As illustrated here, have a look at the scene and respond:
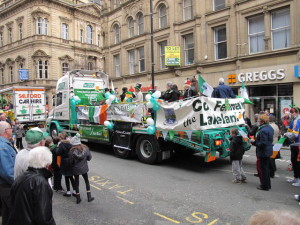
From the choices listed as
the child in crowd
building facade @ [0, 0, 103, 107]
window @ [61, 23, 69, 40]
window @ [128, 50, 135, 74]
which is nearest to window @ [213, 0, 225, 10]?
window @ [128, 50, 135, 74]

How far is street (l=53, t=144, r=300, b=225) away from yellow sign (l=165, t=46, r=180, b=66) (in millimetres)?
12953

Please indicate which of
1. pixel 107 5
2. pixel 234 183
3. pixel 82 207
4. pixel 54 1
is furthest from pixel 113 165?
pixel 54 1

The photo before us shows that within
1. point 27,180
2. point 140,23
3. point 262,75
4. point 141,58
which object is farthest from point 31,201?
point 140,23

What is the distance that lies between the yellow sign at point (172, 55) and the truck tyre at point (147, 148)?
1213 centimetres

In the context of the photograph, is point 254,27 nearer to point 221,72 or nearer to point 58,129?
point 221,72

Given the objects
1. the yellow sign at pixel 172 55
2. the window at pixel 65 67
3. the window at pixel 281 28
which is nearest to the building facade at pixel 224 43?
the window at pixel 281 28

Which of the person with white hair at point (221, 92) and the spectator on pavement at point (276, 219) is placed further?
the person with white hair at point (221, 92)

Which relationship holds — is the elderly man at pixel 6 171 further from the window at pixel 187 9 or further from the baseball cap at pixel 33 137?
the window at pixel 187 9

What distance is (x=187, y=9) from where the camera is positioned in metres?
20.2

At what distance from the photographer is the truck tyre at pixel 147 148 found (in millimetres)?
8280

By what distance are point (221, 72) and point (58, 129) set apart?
11.5 meters

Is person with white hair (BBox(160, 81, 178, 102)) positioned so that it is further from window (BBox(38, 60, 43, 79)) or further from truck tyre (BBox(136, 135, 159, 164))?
window (BBox(38, 60, 43, 79))

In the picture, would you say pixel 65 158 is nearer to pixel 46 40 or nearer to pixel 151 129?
pixel 151 129

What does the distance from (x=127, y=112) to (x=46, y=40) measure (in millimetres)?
37282
